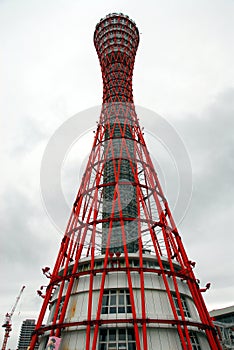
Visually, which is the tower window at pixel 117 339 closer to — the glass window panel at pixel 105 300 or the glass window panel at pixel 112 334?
the glass window panel at pixel 112 334

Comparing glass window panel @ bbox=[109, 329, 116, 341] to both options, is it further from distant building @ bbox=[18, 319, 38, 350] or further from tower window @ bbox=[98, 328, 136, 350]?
distant building @ bbox=[18, 319, 38, 350]

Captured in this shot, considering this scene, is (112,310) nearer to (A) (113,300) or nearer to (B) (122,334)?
(A) (113,300)

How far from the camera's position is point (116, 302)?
20438mm

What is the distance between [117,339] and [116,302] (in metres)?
2.76

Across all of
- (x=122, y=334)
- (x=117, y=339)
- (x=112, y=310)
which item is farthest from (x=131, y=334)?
(x=112, y=310)

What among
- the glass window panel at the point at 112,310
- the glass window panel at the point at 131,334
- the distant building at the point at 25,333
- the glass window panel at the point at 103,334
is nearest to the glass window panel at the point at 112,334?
the glass window panel at the point at 103,334

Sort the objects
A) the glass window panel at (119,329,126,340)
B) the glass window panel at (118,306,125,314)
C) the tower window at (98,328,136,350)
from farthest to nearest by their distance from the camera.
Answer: the glass window panel at (118,306,125,314), the glass window panel at (119,329,126,340), the tower window at (98,328,136,350)

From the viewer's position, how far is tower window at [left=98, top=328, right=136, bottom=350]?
702 inches

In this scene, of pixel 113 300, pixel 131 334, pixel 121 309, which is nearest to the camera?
pixel 131 334

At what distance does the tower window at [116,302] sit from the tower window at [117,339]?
1413 millimetres

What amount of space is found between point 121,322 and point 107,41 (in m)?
49.2

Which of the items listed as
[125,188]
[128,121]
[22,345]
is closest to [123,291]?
[125,188]

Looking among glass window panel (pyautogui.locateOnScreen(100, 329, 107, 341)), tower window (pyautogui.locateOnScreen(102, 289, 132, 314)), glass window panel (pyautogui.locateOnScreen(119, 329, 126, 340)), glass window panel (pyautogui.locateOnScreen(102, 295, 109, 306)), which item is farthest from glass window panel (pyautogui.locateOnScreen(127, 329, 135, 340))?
glass window panel (pyautogui.locateOnScreen(102, 295, 109, 306))

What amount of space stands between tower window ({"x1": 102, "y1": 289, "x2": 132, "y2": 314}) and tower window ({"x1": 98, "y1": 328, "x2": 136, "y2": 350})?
1.41 metres
